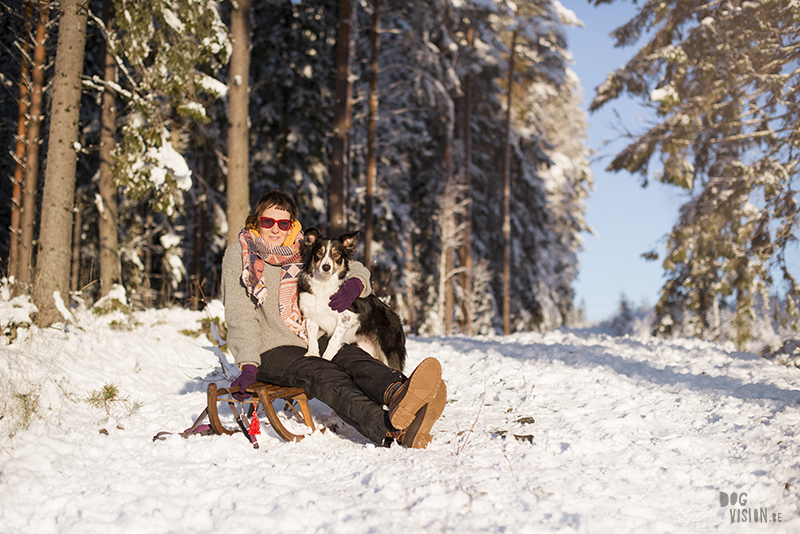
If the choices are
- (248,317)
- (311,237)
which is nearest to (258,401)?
(248,317)

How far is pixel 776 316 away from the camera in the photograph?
→ 30.7 feet

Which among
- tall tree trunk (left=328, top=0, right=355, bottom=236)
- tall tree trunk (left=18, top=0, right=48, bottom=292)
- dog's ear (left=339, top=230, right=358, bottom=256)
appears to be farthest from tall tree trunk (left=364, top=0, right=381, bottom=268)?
dog's ear (left=339, top=230, right=358, bottom=256)

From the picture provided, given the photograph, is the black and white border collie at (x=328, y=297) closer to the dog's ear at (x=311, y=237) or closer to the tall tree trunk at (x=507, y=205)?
the dog's ear at (x=311, y=237)

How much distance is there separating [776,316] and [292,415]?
951 centimetres

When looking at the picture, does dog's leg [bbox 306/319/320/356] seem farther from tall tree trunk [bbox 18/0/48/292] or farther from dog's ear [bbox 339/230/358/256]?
tall tree trunk [bbox 18/0/48/292]

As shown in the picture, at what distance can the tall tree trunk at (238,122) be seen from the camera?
7844mm

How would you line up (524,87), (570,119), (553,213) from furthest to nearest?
(570,119) < (553,213) < (524,87)

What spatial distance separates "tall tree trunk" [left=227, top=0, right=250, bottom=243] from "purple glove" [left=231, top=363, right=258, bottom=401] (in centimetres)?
455

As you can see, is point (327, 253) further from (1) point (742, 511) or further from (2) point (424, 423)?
(1) point (742, 511)

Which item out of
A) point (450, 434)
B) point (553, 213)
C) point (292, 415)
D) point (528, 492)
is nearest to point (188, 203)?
point (292, 415)

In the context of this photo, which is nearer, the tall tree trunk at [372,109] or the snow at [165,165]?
the snow at [165,165]

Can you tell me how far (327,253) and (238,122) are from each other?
4884 mm

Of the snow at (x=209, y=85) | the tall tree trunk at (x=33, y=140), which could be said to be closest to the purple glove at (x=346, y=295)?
the snow at (x=209, y=85)

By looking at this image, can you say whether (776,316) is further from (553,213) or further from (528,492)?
(553,213)
